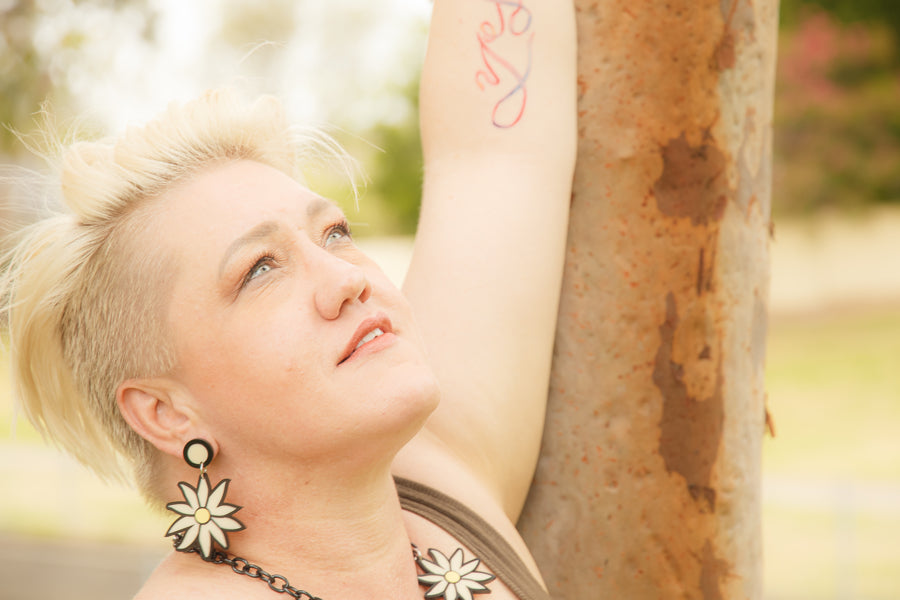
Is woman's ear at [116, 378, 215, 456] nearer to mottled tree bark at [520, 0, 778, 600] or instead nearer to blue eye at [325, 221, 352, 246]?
blue eye at [325, 221, 352, 246]

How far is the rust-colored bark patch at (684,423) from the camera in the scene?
70.4 inches

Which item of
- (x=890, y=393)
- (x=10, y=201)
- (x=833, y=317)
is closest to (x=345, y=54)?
(x=833, y=317)

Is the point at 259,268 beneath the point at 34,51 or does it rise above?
beneath

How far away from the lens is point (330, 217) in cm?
158

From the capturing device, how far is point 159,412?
149 cm

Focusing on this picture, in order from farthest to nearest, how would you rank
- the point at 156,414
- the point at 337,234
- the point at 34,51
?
the point at 34,51 → the point at 337,234 → the point at 156,414

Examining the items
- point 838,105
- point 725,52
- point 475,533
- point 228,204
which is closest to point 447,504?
point 475,533

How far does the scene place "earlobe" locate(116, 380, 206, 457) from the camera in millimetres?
1466

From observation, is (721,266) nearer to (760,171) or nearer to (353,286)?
(760,171)

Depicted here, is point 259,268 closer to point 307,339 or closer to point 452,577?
point 307,339

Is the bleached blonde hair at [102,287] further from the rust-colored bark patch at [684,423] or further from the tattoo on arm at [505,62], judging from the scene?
the rust-colored bark patch at [684,423]

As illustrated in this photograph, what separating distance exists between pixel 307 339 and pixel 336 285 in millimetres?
96

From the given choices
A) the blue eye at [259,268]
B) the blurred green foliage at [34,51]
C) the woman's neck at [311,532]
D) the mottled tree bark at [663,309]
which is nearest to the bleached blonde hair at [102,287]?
the blue eye at [259,268]

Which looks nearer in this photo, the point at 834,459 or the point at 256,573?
the point at 256,573
